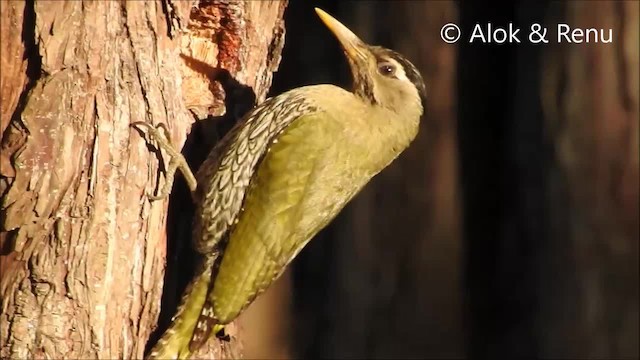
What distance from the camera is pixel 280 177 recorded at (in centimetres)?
315

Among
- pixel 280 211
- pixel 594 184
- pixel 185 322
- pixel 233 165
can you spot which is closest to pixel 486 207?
pixel 594 184

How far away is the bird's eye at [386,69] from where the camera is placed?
10.5ft

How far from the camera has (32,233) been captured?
8.66 ft

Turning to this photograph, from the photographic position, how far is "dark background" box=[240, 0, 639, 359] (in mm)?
2885

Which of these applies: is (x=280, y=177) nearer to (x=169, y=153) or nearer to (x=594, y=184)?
(x=169, y=153)

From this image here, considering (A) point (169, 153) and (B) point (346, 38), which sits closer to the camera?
(A) point (169, 153)

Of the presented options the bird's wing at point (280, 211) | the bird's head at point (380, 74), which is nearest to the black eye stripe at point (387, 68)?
the bird's head at point (380, 74)

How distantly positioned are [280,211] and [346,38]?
582 mm

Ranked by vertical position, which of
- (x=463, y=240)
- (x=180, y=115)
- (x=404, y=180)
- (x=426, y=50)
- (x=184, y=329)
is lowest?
(x=184, y=329)

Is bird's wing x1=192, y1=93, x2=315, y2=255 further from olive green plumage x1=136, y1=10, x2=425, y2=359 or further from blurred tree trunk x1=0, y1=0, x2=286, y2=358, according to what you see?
blurred tree trunk x1=0, y1=0, x2=286, y2=358

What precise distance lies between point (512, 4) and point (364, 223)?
2.78ft

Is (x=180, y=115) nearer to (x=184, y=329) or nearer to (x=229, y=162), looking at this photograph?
(x=229, y=162)

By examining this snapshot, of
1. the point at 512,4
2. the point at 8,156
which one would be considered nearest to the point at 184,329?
the point at 8,156

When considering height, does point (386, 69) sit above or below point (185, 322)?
above
